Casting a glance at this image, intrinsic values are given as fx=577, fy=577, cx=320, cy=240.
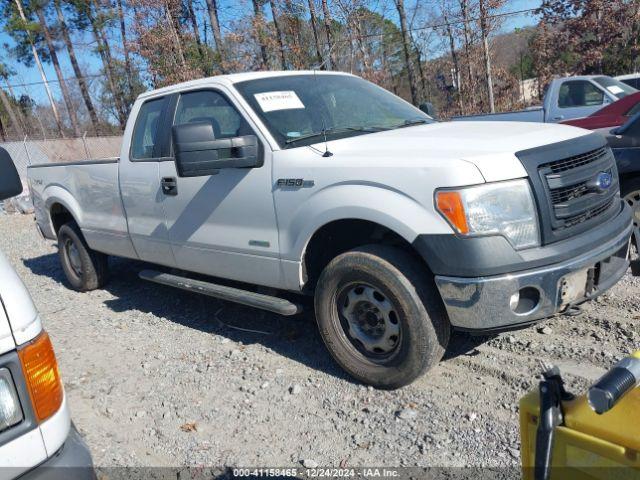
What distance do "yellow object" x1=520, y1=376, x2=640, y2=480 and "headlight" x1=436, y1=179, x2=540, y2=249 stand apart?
1.48 metres

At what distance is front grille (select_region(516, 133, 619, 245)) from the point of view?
3078 mm

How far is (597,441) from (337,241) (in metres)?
2.61

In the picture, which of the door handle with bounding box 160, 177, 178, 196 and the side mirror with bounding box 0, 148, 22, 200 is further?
the door handle with bounding box 160, 177, 178, 196

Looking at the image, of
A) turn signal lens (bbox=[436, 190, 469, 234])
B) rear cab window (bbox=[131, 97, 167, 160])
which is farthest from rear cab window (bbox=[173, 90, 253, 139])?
turn signal lens (bbox=[436, 190, 469, 234])

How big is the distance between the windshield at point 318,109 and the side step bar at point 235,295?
108 cm

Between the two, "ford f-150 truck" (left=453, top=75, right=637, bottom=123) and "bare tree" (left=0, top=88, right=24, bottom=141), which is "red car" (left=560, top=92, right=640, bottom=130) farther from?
"bare tree" (left=0, top=88, right=24, bottom=141)

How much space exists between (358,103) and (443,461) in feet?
9.01

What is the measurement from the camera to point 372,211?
331cm

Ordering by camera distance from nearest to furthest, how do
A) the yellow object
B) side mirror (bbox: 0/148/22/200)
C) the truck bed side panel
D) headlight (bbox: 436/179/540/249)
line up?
the yellow object < side mirror (bbox: 0/148/22/200) < headlight (bbox: 436/179/540/249) < the truck bed side panel

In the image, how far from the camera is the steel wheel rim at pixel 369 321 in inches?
136

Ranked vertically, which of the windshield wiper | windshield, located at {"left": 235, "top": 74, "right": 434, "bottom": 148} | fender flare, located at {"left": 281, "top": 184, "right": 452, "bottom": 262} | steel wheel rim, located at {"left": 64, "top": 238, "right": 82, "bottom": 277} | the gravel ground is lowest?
the gravel ground

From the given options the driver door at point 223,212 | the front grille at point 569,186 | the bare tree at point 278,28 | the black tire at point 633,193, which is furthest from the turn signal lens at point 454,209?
the bare tree at point 278,28

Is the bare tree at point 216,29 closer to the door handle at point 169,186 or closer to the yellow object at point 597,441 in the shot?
the door handle at point 169,186

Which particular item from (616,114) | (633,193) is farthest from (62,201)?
(616,114)
